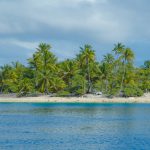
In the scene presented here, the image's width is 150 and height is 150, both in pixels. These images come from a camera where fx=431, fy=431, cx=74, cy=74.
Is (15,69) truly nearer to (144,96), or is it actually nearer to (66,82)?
(66,82)

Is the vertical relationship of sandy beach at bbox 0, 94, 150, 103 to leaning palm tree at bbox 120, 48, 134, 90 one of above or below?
below

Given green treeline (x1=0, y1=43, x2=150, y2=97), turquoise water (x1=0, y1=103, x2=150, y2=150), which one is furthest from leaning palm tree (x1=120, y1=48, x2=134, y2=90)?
turquoise water (x1=0, y1=103, x2=150, y2=150)

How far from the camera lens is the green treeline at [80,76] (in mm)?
150500

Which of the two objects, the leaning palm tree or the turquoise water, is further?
the leaning palm tree

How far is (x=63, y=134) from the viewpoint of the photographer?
186ft

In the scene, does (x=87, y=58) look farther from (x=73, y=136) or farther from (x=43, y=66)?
(x=73, y=136)

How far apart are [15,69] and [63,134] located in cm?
11670

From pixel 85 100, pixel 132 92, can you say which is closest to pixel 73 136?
pixel 85 100

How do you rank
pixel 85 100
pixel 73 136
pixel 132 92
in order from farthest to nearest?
pixel 132 92, pixel 85 100, pixel 73 136

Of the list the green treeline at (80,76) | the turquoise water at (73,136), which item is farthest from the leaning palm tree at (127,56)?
the turquoise water at (73,136)

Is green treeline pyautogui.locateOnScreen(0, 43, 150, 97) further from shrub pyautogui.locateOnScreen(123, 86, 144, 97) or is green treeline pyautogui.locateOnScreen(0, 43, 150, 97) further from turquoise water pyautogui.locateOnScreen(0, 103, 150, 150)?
turquoise water pyautogui.locateOnScreen(0, 103, 150, 150)

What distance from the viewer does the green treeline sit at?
494 feet

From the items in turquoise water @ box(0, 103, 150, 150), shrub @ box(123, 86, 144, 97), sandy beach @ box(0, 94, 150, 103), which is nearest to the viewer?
turquoise water @ box(0, 103, 150, 150)

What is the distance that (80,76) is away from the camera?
497 ft
